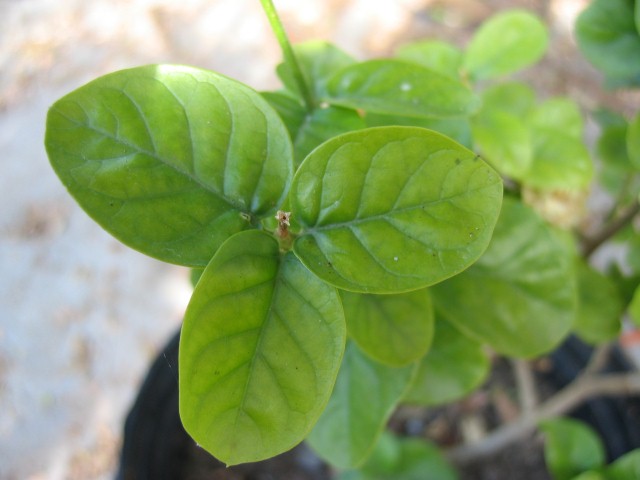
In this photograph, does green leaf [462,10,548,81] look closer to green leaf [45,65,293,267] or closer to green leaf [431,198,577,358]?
green leaf [431,198,577,358]

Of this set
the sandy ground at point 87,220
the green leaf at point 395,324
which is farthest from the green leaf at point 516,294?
the sandy ground at point 87,220

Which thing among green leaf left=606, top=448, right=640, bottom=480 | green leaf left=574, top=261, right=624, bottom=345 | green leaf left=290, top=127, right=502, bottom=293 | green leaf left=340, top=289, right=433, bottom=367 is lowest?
green leaf left=606, top=448, right=640, bottom=480

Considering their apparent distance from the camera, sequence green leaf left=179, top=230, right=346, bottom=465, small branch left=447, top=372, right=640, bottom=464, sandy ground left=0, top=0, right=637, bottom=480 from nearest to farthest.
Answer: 1. green leaf left=179, top=230, right=346, bottom=465
2. small branch left=447, top=372, right=640, bottom=464
3. sandy ground left=0, top=0, right=637, bottom=480

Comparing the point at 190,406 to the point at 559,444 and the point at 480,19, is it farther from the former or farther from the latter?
the point at 480,19

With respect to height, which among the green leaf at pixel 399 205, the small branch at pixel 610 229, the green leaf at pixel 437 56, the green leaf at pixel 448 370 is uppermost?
the green leaf at pixel 437 56

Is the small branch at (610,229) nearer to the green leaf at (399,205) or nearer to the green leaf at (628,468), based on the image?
the green leaf at (628,468)

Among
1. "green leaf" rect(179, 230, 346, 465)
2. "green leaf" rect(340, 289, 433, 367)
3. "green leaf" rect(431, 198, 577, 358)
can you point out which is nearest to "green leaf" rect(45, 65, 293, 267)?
"green leaf" rect(179, 230, 346, 465)

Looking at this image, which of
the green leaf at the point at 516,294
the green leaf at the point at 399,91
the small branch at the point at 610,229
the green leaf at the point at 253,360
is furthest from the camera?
the small branch at the point at 610,229
